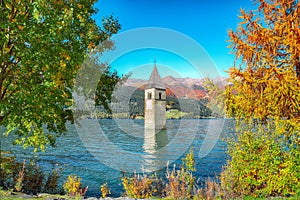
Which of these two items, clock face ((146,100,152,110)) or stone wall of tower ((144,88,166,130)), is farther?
clock face ((146,100,152,110))

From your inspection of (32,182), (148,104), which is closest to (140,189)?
(32,182)

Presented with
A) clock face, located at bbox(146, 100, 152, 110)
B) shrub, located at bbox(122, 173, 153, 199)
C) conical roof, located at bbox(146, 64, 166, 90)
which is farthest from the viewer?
clock face, located at bbox(146, 100, 152, 110)

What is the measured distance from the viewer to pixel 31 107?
338 inches

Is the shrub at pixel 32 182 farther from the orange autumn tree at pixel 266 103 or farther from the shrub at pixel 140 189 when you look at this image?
the orange autumn tree at pixel 266 103

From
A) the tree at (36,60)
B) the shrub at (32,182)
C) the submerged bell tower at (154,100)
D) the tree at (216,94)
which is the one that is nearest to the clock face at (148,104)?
the submerged bell tower at (154,100)

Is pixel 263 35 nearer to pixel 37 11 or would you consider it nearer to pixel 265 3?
pixel 265 3

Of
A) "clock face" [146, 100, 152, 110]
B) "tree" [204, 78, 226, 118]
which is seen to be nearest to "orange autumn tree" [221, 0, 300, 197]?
"tree" [204, 78, 226, 118]

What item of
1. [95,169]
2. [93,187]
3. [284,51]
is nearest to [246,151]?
[284,51]

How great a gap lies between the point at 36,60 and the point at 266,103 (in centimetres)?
855

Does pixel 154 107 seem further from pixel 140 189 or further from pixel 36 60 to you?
pixel 36 60

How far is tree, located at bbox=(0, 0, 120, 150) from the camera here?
27.0ft

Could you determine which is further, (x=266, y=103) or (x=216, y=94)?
(x=216, y=94)

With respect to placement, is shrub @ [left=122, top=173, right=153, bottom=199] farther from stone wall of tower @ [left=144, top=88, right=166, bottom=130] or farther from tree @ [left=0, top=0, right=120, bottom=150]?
stone wall of tower @ [left=144, top=88, right=166, bottom=130]

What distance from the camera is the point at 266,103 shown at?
10.2m
